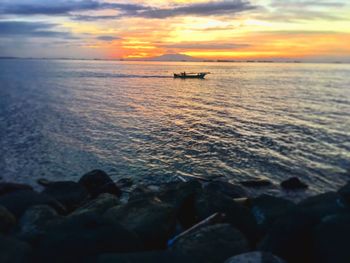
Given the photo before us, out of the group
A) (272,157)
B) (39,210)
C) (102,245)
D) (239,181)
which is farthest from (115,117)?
(102,245)

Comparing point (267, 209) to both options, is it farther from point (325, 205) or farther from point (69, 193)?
point (69, 193)

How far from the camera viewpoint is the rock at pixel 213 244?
28.1ft

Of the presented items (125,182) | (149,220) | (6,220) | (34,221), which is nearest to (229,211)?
(149,220)

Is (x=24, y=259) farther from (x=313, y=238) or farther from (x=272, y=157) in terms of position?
(x=272, y=157)

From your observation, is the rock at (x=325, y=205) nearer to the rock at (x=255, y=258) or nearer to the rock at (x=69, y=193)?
the rock at (x=255, y=258)

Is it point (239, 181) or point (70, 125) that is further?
point (70, 125)

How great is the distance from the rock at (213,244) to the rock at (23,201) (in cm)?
611

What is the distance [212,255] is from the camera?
8586mm

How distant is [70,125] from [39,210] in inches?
981

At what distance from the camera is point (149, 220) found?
35.8ft

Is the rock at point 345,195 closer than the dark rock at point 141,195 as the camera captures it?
Yes

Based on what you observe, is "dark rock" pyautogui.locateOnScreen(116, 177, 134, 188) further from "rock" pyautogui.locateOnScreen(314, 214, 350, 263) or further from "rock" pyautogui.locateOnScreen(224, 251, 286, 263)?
"rock" pyautogui.locateOnScreen(224, 251, 286, 263)

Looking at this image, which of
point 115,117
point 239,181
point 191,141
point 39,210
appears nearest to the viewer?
point 39,210

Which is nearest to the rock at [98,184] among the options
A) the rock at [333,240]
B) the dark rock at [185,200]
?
the dark rock at [185,200]
